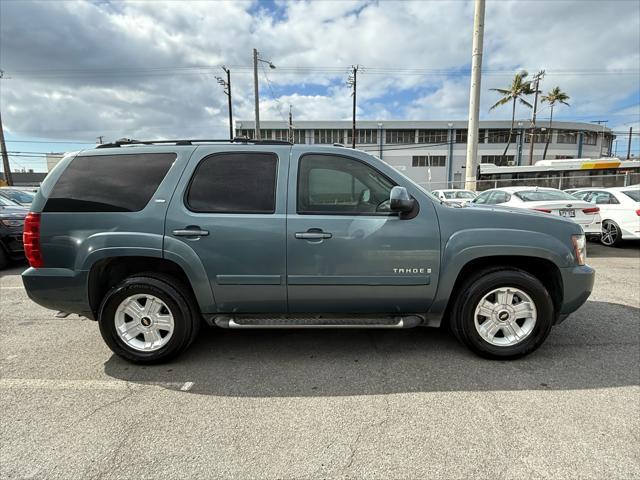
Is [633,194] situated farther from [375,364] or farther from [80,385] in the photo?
[80,385]

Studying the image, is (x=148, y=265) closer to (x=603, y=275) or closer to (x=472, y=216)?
(x=472, y=216)

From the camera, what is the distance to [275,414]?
2543 mm

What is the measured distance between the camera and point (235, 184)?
3170 mm

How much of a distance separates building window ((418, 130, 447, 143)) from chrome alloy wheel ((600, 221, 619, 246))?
40.8 metres

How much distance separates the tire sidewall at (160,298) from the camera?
312 centimetres

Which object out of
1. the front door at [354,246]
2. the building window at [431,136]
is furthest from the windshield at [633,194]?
the building window at [431,136]

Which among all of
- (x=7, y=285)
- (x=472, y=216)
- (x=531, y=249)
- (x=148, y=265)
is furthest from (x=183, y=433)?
(x=7, y=285)

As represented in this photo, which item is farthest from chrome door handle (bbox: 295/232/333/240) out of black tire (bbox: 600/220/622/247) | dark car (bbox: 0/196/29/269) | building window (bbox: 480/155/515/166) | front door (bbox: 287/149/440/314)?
building window (bbox: 480/155/515/166)

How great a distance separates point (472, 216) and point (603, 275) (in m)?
4.87

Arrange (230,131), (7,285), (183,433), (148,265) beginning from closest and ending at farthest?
(183,433)
(148,265)
(7,285)
(230,131)

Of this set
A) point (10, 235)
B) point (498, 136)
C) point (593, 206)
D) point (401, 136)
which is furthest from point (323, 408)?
point (498, 136)

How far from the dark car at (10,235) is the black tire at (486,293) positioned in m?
8.55

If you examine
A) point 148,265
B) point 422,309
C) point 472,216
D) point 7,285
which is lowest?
point 7,285

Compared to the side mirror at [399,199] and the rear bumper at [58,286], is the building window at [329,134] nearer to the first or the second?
the side mirror at [399,199]
